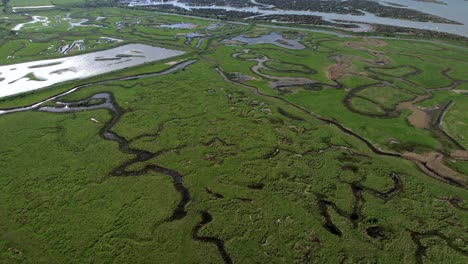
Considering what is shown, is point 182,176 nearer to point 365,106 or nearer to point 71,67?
point 365,106

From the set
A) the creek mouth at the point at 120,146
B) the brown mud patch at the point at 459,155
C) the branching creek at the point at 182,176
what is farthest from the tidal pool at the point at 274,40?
the brown mud patch at the point at 459,155

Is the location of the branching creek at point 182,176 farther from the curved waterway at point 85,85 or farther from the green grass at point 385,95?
the green grass at point 385,95

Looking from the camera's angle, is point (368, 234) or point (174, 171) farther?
point (174, 171)

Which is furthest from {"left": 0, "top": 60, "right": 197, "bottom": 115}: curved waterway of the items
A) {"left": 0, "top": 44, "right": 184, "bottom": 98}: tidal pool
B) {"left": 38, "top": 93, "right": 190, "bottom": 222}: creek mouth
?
{"left": 0, "top": 44, "right": 184, "bottom": 98}: tidal pool

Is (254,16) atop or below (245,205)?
atop

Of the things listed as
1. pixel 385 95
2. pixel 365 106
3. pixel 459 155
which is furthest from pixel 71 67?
pixel 459 155

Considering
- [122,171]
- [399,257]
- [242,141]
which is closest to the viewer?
[399,257]

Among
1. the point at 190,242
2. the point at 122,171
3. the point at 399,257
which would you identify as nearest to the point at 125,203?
the point at 122,171

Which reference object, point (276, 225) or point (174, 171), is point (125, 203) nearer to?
point (174, 171)
